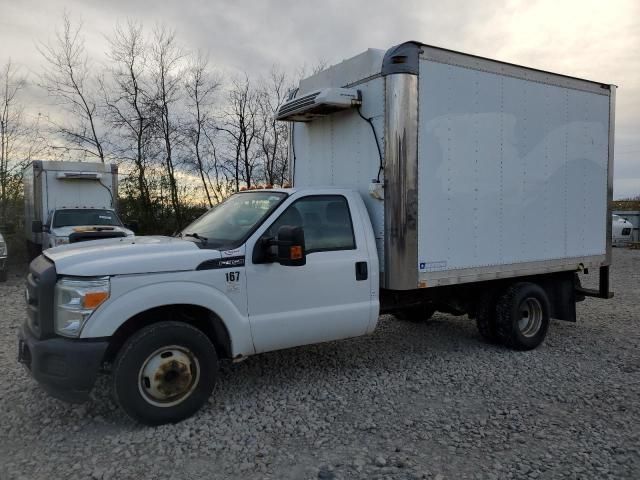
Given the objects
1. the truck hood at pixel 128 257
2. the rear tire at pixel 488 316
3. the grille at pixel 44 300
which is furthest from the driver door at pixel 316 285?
the rear tire at pixel 488 316

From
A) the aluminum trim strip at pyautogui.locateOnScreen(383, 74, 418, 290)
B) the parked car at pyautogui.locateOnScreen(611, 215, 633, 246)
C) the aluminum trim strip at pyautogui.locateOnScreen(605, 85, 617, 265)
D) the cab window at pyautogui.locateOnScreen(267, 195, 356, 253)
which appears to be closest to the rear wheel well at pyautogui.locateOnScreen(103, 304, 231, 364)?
the cab window at pyautogui.locateOnScreen(267, 195, 356, 253)

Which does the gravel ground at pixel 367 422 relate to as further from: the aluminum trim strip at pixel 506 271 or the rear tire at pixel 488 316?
the aluminum trim strip at pixel 506 271

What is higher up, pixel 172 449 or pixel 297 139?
pixel 297 139

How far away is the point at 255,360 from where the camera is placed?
19.1 feet

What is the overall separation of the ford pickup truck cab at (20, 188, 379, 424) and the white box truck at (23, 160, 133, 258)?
892 cm

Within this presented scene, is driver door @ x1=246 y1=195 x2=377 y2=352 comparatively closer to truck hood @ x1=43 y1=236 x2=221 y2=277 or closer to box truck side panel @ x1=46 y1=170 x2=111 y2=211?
truck hood @ x1=43 y1=236 x2=221 y2=277

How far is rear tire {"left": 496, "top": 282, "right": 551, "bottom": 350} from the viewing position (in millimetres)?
6203

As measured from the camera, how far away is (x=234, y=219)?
16.4ft

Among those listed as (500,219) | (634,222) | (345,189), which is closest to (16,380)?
(345,189)

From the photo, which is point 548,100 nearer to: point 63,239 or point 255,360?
point 255,360

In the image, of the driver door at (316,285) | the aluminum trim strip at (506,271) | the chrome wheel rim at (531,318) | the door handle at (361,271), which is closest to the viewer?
the driver door at (316,285)

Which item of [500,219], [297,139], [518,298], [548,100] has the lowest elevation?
[518,298]

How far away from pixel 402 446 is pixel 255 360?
7.75 feet

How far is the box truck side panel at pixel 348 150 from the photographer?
5.23 metres
